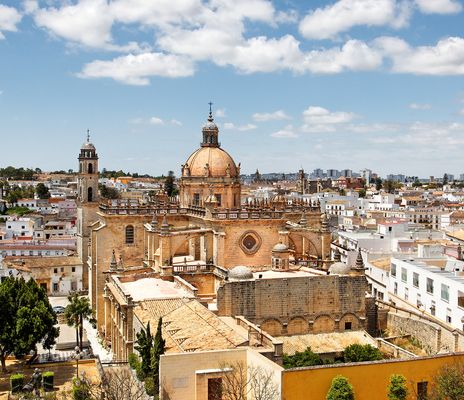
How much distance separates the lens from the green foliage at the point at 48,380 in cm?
2544

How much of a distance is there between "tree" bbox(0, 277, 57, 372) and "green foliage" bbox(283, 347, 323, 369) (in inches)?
457

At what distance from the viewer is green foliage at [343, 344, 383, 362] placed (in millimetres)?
27108

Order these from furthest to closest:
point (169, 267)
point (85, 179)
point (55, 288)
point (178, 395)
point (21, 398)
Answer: point (55, 288)
point (85, 179)
point (169, 267)
point (21, 398)
point (178, 395)

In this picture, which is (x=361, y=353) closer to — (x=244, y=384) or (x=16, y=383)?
(x=244, y=384)

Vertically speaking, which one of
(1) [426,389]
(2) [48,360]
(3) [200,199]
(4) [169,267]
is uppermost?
(3) [200,199]

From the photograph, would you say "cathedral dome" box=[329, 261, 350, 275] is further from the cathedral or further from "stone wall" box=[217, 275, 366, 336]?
the cathedral

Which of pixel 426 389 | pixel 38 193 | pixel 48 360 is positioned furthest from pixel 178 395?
pixel 38 193

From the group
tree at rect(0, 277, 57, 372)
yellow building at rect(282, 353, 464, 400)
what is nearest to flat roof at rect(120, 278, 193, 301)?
tree at rect(0, 277, 57, 372)

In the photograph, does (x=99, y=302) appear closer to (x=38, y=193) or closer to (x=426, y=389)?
(x=426, y=389)

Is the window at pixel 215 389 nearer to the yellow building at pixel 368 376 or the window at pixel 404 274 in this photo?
the yellow building at pixel 368 376

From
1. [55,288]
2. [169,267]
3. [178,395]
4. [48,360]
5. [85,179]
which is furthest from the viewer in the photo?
[55,288]

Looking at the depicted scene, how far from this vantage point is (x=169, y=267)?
3419cm

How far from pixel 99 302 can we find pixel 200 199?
9.83m

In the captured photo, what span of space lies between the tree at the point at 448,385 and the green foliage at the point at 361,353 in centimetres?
712
